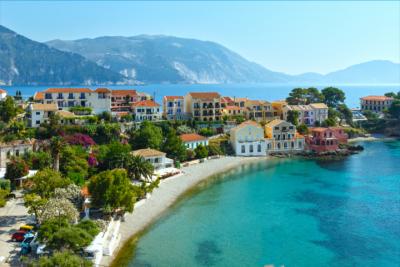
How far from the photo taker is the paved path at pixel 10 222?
23936 millimetres

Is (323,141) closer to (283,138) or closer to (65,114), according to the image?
(283,138)

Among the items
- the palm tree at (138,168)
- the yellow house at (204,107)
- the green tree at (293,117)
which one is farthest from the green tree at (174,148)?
the green tree at (293,117)

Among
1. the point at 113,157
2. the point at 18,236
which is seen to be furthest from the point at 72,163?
the point at 18,236

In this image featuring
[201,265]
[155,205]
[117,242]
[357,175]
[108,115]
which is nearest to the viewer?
[201,265]

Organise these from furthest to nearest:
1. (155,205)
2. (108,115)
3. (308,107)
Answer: (308,107) < (108,115) < (155,205)

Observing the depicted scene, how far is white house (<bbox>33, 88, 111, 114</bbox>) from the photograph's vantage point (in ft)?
209

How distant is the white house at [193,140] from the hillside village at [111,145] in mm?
138

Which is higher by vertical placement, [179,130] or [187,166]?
[179,130]

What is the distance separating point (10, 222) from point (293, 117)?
53029mm

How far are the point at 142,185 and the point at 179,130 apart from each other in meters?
25.5

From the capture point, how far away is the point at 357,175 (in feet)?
161

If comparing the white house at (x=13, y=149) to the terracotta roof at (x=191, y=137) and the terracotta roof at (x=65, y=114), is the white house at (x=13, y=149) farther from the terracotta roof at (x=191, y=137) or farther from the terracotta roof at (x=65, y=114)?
the terracotta roof at (x=191, y=137)

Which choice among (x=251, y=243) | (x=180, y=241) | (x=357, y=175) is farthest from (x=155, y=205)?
(x=357, y=175)

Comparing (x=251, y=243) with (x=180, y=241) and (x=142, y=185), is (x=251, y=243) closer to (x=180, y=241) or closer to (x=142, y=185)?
(x=180, y=241)
